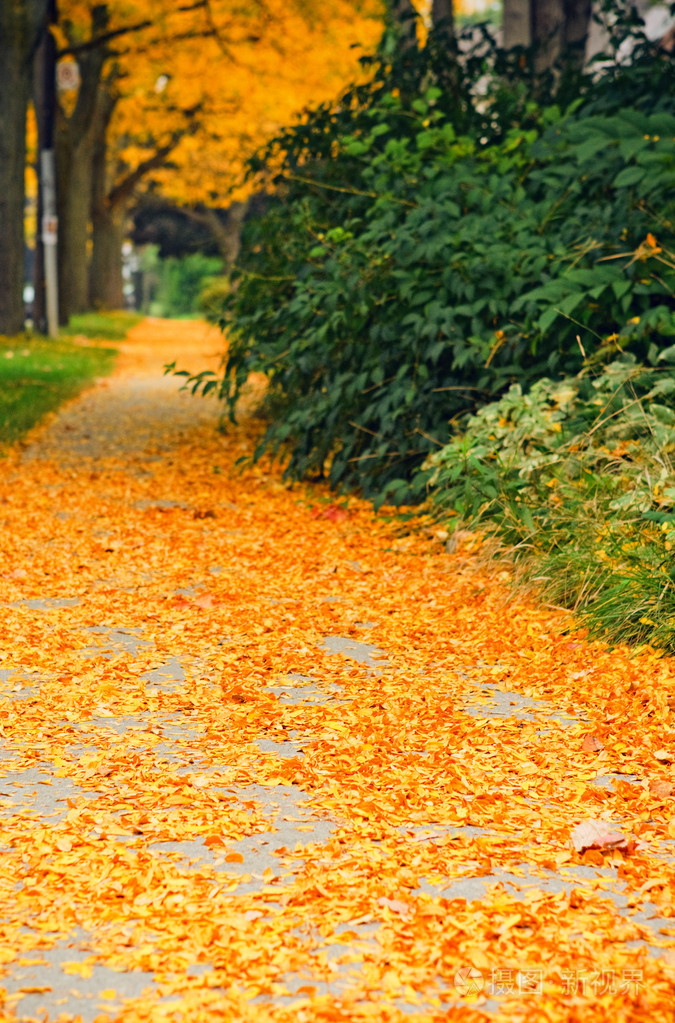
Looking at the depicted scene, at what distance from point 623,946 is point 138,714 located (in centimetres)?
189

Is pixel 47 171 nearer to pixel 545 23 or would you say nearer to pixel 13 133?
pixel 13 133

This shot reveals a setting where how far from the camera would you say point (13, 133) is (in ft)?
52.7

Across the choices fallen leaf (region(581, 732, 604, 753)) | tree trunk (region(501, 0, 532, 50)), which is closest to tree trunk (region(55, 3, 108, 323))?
tree trunk (region(501, 0, 532, 50))

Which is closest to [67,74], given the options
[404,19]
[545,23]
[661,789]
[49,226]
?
[49,226]

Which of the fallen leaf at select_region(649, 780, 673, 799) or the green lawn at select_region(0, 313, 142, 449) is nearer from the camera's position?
the fallen leaf at select_region(649, 780, 673, 799)

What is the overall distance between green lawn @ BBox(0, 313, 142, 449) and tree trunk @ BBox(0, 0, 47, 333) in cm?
85

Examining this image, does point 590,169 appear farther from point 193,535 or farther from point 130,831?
Answer: point 130,831

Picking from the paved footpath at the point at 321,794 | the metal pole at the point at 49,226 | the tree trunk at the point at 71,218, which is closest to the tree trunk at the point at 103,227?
the tree trunk at the point at 71,218

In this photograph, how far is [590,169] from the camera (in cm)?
632

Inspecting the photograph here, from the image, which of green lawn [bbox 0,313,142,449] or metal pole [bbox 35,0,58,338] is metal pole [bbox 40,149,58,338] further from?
green lawn [bbox 0,313,142,449]

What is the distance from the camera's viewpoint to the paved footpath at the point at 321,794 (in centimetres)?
232

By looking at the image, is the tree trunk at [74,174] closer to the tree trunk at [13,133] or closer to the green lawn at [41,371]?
the green lawn at [41,371]

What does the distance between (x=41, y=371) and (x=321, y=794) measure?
1158cm

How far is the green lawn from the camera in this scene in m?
10.5
